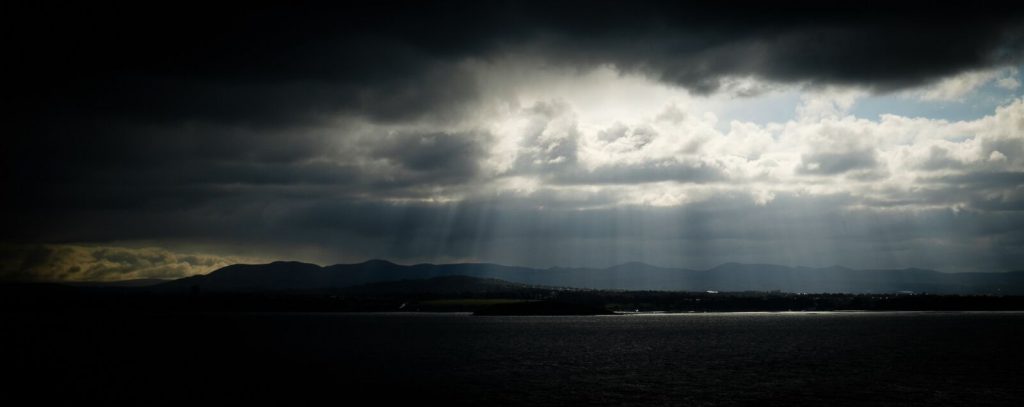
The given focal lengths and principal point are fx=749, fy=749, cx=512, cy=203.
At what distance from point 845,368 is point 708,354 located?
31.9m

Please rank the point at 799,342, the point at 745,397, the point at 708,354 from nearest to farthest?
the point at 745,397
the point at 708,354
the point at 799,342

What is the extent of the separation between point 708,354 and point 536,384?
57.8 metres

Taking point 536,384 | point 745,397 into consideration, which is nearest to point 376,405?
point 536,384

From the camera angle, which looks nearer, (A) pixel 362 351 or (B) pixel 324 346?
(A) pixel 362 351

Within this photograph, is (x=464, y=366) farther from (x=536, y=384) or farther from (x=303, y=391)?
(x=303, y=391)

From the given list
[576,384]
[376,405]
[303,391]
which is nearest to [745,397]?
[576,384]

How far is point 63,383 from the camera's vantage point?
3634 inches

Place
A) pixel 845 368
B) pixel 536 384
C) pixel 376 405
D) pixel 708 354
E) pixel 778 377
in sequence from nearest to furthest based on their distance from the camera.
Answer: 1. pixel 376 405
2. pixel 536 384
3. pixel 778 377
4. pixel 845 368
5. pixel 708 354

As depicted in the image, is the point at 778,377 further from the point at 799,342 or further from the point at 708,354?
the point at 799,342

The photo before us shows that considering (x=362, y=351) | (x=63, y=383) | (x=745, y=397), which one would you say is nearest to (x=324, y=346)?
(x=362, y=351)

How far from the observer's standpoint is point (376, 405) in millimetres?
71125

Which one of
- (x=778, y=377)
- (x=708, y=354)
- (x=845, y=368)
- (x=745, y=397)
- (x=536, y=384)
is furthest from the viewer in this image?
(x=708, y=354)

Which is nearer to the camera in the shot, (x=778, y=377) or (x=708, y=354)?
(x=778, y=377)

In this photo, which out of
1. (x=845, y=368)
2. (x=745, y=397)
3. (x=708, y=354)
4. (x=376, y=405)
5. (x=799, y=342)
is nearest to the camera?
(x=376, y=405)
